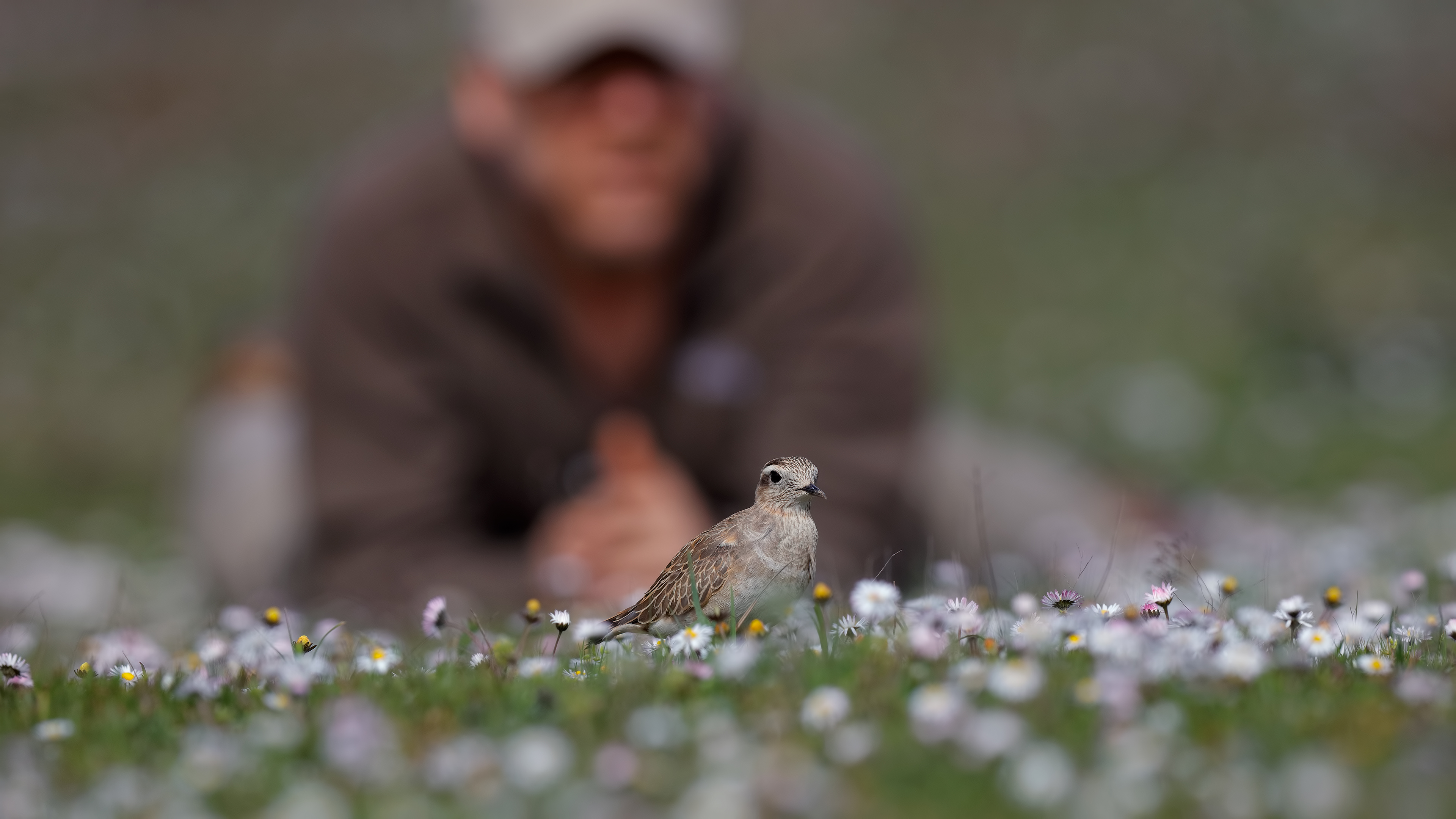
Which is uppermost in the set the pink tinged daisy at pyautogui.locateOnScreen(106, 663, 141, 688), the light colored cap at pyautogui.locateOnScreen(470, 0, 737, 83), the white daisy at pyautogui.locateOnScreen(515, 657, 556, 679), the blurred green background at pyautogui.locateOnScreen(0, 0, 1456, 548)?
the blurred green background at pyautogui.locateOnScreen(0, 0, 1456, 548)

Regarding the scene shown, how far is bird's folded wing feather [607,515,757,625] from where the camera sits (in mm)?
3221

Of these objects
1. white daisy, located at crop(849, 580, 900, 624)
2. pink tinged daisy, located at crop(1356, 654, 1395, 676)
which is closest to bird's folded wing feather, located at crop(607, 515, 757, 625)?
white daisy, located at crop(849, 580, 900, 624)

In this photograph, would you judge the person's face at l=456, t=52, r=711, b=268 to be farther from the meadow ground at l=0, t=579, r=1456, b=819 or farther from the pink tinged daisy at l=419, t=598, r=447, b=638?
the pink tinged daisy at l=419, t=598, r=447, b=638

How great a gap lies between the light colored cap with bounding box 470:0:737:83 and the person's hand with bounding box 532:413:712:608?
2.23 meters

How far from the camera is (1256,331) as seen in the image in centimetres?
2267

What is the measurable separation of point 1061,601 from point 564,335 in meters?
5.28

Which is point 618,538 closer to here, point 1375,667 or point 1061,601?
point 1061,601

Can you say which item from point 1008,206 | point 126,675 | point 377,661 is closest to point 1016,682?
point 377,661

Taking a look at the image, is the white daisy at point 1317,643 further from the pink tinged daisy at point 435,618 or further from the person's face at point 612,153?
the person's face at point 612,153

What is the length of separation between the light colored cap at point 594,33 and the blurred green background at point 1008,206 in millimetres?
6941

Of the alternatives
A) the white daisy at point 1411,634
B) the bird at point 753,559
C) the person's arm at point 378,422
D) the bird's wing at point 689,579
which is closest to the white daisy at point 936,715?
the bird at point 753,559

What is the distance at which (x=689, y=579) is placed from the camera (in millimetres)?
3344

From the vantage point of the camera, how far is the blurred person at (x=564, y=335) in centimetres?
818

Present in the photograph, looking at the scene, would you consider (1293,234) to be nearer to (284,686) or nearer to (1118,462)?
(1118,462)
